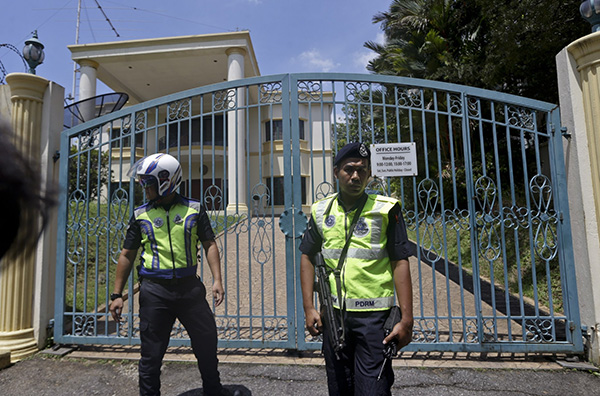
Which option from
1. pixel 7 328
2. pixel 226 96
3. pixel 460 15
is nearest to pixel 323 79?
pixel 226 96

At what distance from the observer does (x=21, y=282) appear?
406cm

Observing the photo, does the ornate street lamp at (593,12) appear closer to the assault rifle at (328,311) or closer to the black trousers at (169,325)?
the assault rifle at (328,311)

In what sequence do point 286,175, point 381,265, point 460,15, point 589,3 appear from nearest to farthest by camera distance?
1. point 381,265
2. point 589,3
3. point 286,175
4. point 460,15

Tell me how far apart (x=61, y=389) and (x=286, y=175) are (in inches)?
111

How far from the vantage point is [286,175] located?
4.03 meters

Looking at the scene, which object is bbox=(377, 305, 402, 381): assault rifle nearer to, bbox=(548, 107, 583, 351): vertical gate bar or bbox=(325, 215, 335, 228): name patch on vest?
bbox=(325, 215, 335, 228): name patch on vest

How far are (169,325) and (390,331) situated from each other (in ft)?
5.00

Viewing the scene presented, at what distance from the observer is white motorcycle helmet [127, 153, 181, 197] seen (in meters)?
2.57

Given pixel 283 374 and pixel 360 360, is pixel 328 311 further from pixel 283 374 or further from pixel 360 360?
pixel 283 374

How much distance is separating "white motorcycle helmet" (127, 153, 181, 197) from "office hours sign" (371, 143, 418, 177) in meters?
2.11

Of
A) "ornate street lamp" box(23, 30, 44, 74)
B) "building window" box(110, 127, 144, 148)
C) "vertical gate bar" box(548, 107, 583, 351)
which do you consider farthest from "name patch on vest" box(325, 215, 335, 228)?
"ornate street lamp" box(23, 30, 44, 74)

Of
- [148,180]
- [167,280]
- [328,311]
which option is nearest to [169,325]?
[167,280]

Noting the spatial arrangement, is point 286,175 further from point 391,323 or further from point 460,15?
point 460,15

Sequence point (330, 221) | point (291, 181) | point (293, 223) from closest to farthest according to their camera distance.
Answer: point (330, 221) < point (293, 223) < point (291, 181)
